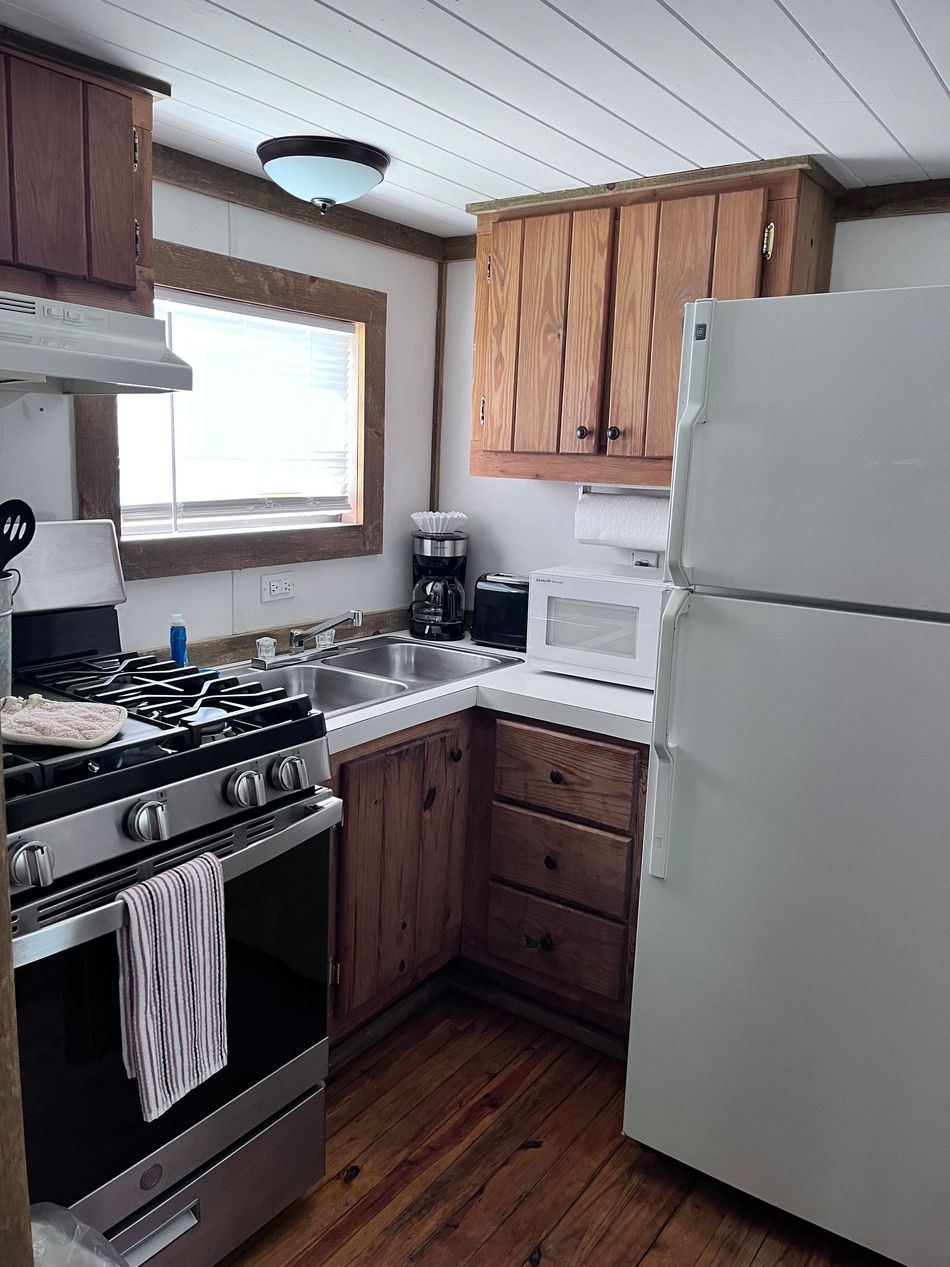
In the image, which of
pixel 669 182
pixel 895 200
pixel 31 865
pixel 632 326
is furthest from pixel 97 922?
pixel 895 200

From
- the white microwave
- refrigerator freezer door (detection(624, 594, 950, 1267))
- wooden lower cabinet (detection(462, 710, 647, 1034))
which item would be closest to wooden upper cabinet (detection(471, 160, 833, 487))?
the white microwave

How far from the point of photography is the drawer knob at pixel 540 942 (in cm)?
253

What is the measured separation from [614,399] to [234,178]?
1130mm

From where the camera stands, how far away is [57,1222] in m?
1.39

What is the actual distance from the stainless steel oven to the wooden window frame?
93 cm

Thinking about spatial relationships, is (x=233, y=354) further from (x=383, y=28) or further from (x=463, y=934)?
(x=463, y=934)

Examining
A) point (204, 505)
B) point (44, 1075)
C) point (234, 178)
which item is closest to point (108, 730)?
point (44, 1075)

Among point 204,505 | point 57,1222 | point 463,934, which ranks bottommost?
point 463,934

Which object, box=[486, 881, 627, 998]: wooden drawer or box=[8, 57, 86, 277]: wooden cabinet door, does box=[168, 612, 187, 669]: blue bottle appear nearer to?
box=[8, 57, 86, 277]: wooden cabinet door

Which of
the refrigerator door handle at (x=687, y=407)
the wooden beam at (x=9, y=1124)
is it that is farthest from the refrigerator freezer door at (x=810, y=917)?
the wooden beam at (x=9, y=1124)

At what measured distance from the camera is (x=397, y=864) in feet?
7.86

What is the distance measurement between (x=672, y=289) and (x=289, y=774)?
1.58 m

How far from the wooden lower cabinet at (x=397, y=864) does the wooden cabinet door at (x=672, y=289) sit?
3.04 feet

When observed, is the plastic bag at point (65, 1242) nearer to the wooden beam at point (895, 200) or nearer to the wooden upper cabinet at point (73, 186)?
the wooden upper cabinet at point (73, 186)
